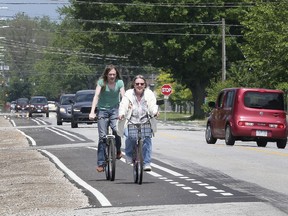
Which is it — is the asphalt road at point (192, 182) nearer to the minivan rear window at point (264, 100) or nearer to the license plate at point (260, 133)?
the license plate at point (260, 133)

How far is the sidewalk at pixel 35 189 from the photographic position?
1427cm

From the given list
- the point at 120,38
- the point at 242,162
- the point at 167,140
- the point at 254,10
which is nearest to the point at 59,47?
the point at 120,38

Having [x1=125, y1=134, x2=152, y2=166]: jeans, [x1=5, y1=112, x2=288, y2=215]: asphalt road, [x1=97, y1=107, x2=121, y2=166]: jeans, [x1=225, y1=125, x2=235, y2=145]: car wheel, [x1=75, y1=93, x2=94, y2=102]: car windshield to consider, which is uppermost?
[x1=75, y1=93, x2=94, y2=102]: car windshield

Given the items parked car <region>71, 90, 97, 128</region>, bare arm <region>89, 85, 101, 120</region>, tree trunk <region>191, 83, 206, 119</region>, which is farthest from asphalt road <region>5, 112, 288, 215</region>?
tree trunk <region>191, 83, 206, 119</region>

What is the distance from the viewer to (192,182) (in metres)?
18.1

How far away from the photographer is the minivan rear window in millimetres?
33062

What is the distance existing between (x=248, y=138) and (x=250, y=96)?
4.23 ft

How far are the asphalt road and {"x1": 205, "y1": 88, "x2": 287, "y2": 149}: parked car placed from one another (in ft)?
8.18

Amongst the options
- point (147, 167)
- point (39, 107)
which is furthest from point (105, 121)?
point (39, 107)

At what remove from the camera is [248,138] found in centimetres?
3322

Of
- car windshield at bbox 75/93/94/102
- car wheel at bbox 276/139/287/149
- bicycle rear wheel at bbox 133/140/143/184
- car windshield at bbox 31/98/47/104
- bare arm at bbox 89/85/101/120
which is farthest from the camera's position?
car windshield at bbox 31/98/47/104

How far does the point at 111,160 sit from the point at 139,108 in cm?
123

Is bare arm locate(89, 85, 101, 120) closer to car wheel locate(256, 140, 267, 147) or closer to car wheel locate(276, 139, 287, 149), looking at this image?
car wheel locate(276, 139, 287, 149)

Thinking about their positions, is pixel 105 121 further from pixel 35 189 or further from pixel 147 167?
pixel 35 189
